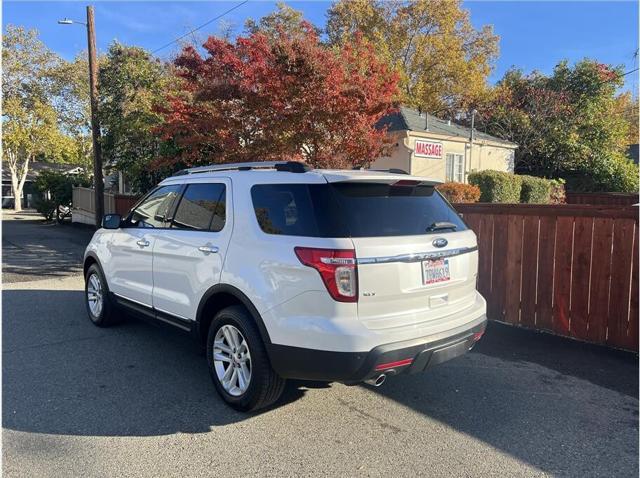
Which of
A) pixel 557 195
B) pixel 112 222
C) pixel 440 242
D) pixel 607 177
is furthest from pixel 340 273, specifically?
pixel 607 177

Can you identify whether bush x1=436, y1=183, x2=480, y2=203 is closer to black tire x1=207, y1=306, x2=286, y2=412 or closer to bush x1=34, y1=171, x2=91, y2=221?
black tire x1=207, y1=306, x2=286, y2=412

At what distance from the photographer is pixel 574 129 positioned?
90.8 feet

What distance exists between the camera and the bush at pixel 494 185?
18.8 m

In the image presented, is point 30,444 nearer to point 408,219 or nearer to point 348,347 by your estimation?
point 348,347

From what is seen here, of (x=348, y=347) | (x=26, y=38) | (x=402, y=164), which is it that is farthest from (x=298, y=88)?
(x=26, y=38)

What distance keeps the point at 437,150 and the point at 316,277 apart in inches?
702

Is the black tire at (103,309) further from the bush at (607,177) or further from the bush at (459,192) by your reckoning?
the bush at (607,177)

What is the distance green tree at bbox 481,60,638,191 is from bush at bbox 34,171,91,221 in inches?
918

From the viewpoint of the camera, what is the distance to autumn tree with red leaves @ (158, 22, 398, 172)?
8039mm

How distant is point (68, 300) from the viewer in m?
7.50

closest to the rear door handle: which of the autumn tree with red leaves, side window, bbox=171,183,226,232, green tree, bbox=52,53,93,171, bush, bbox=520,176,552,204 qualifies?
side window, bbox=171,183,226,232

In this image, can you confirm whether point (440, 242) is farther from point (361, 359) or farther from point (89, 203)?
point (89, 203)

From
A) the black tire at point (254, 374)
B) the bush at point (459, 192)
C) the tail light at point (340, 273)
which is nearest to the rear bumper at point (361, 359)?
the black tire at point (254, 374)

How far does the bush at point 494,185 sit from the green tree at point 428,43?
1386cm
